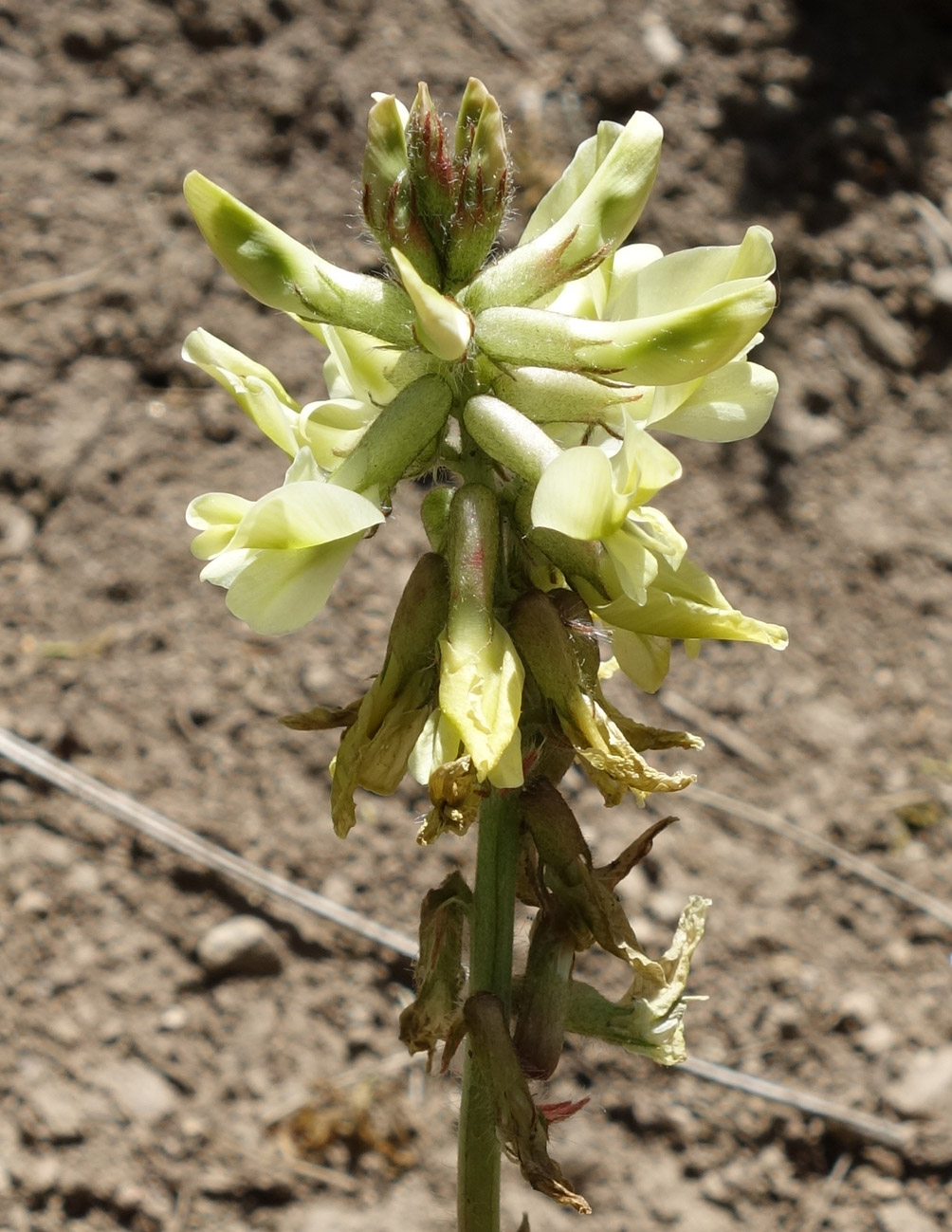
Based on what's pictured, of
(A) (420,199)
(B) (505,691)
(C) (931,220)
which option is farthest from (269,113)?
(B) (505,691)

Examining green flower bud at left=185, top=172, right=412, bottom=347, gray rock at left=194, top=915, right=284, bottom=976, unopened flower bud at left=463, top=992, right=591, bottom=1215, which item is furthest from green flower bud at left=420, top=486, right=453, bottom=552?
gray rock at left=194, top=915, right=284, bottom=976

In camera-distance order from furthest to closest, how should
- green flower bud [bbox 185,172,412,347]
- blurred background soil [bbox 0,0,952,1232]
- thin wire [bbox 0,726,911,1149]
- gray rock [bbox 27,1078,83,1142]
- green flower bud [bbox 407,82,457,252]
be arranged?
1. thin wire [bbox 0,726,911,1149]
2. blurred background soil [bbox 0,0,952,1232]
3. gray rock [bbox 27,1078,83,1142]
4. green flower bud [bbox 185,172,412,347]
5. green flower bud [bbox 407,82,457,252]

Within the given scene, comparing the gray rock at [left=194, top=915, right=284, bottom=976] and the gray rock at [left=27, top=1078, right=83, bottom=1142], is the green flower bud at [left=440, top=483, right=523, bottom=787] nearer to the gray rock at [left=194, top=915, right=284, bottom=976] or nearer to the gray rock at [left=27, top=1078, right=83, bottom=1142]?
the gray rock at [left=194, top=915, right=284, bottom=976]

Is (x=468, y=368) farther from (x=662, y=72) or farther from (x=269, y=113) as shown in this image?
(x=662, y=72)

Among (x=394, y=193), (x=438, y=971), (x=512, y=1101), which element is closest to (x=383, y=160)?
(x=394, y=193)

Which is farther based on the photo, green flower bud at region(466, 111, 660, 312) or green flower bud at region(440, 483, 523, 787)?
green flower bud at region(466, 111, 660, 312)

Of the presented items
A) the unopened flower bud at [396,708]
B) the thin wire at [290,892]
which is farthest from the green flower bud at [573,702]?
the thin wire at [290,892]
